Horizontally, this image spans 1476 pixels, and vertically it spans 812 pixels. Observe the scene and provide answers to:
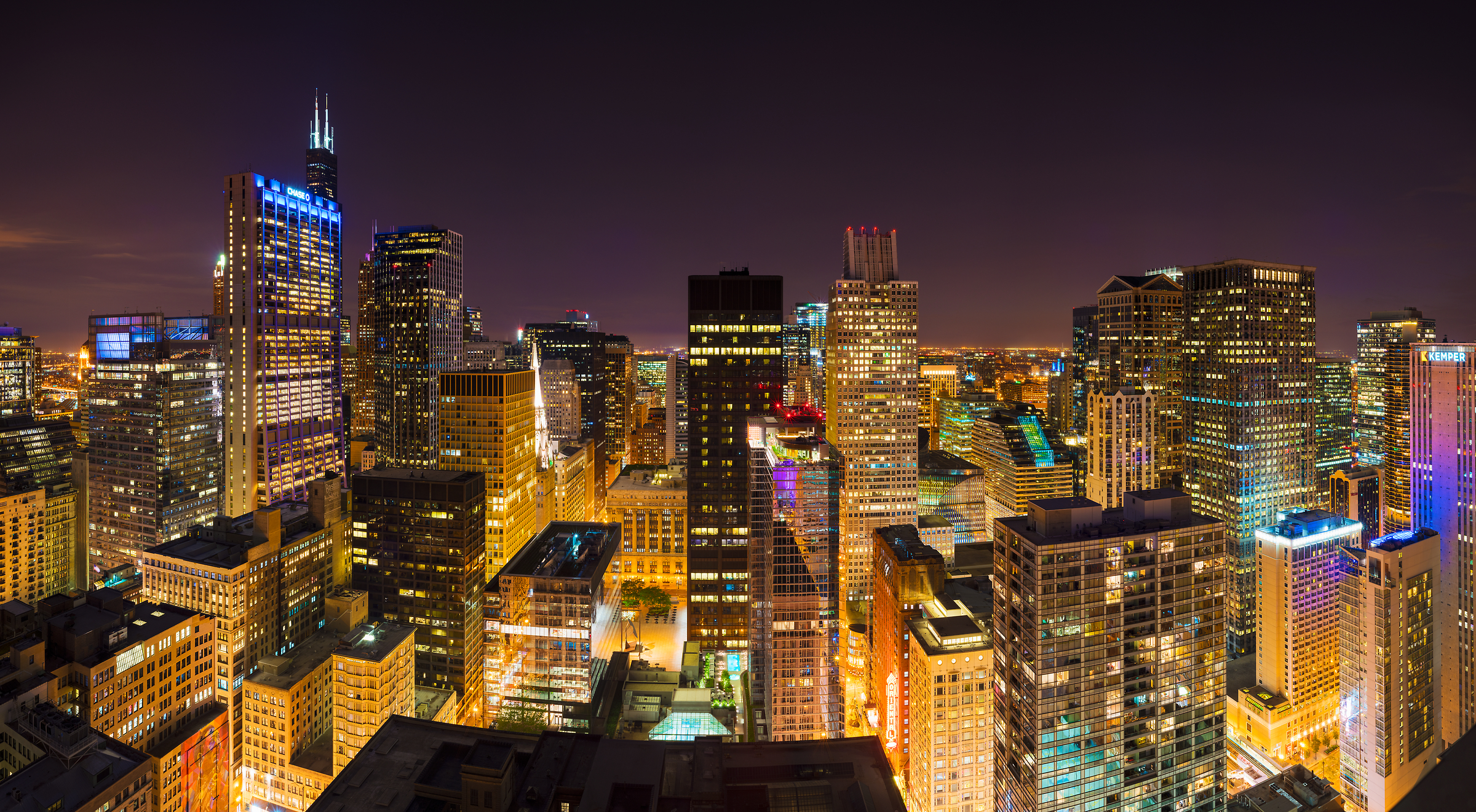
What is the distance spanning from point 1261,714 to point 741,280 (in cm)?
8824

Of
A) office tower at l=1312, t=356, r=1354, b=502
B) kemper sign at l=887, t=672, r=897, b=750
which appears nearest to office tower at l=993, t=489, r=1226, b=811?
kemper sign at l=887, t=672, r=897, b=750

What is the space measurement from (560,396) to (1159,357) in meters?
138

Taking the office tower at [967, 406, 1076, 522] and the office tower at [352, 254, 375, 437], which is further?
the office tower at [352, 254, 375, 437]

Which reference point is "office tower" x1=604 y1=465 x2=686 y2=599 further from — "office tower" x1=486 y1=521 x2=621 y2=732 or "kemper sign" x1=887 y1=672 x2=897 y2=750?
"kemper sign" x1=887 y1=672 x2=897 y2=750

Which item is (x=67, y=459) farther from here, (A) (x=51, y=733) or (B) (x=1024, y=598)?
(B) (x=1024, y=598)

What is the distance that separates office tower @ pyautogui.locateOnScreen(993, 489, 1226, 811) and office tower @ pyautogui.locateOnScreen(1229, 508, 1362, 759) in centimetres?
5002

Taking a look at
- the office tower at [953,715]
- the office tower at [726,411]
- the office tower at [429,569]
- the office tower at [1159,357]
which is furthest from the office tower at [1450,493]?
the office tower at [429,569]

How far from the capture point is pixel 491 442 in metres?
120

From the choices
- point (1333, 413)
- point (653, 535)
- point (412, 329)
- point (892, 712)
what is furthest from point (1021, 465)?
point (412, 329)

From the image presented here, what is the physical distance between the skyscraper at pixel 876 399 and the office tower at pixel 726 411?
26214 mm

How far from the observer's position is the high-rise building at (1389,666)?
3189 inches

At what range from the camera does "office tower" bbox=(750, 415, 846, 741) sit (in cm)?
7812

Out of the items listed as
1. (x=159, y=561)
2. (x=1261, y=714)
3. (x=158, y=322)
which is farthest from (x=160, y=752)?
(x=1261, y=714)

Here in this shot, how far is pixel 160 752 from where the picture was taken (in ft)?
208
